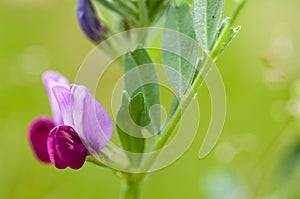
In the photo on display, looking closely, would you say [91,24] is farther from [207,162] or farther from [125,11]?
[207,162]

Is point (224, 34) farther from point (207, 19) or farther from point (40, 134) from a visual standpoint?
point (40, 134)

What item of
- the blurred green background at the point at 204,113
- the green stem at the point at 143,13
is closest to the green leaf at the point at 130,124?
the green stem at the point at 143,13

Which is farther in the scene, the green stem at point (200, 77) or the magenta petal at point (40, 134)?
the magenta petal at point (40, 134)

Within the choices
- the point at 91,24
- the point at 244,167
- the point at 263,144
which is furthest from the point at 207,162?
the point at 91,24

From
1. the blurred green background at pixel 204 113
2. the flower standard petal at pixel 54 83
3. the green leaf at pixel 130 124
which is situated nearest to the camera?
the green leaf at pixel 130 124

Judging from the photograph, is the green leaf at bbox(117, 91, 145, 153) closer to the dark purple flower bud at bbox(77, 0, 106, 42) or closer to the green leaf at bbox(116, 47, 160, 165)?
the green leaf at bbox(116, 47, 160, 165)

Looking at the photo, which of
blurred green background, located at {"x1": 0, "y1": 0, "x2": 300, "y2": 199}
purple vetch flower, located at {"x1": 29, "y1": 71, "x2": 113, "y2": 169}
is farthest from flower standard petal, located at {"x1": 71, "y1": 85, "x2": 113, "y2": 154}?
blurred green background, located at {"x1": 0, "y1": 0, "x2": 300, "y2": 199}

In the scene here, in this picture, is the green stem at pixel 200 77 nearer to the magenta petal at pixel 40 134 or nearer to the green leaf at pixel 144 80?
the green leaf at pixel 144 80
